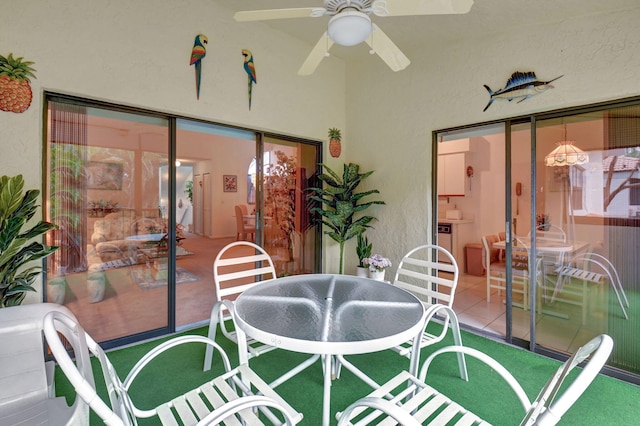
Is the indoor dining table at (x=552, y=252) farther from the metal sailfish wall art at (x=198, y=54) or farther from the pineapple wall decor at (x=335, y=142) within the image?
the metal sailfish wall art at (x=198, y=54)

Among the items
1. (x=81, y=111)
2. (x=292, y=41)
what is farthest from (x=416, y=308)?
(x=292, y=41)

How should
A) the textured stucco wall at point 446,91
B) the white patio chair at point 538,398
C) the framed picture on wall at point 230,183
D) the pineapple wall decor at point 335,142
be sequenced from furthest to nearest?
the pineapple wall decor at point 335,142
the framed picture on wall at point 230,183
the textured stucco wall at point 446,91
the white patio chair at point 538,398

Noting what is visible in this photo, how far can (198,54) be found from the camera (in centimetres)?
295

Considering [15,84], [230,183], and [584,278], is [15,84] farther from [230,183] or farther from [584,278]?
[584,278]

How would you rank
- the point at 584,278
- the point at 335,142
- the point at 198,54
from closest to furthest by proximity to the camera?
the point at 584,278, the point at 198,54, the point at 335,142

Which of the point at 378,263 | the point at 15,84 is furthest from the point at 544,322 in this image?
the point at 15,84

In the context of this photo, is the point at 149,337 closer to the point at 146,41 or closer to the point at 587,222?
the point at 146,41

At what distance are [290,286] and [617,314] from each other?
266 cm

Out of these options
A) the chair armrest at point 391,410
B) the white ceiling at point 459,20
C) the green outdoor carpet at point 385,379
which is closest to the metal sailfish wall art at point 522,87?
the white ceiling at point 459,20

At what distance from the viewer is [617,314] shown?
240 centimetres

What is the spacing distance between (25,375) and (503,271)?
158 inches

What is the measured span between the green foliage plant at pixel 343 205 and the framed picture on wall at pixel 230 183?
0.98 metres

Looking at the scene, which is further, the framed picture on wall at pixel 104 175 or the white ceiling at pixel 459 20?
the framed picture on wall at pixel 104 175

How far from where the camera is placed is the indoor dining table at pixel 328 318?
131 cm
